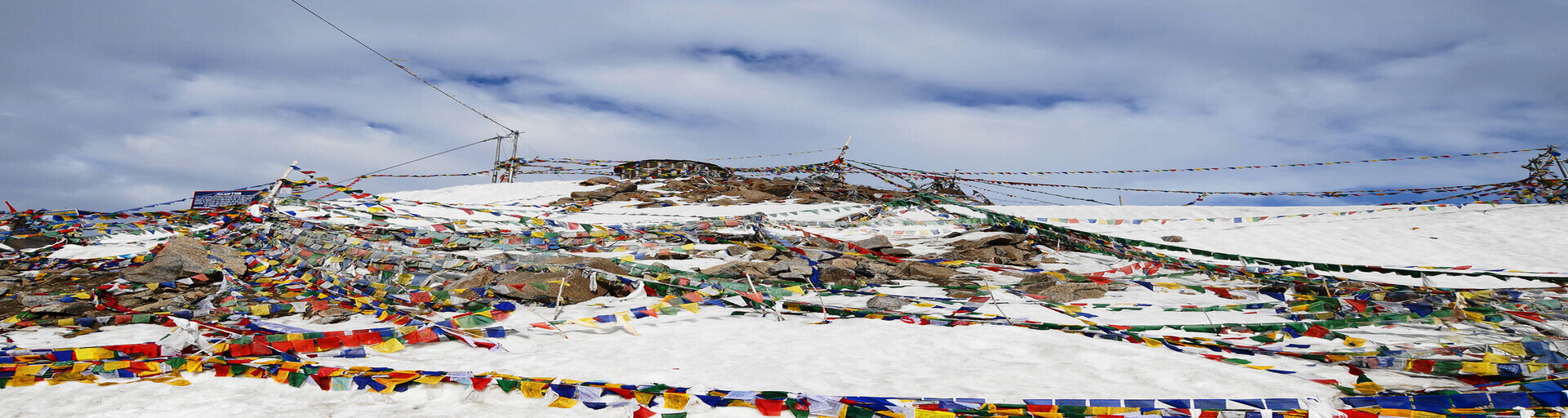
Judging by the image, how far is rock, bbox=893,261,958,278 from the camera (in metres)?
9.00

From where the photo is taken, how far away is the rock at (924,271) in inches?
354

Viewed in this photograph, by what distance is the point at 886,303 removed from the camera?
6.79 metres

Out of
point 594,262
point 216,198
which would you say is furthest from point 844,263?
point 216,198

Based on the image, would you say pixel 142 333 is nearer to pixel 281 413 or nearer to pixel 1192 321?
pixel 281 413

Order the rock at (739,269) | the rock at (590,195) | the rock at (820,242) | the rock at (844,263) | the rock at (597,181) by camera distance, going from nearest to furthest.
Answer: the rock at (739,269)
the rock at (844,263)
the rock at (820,242)
the rock at (590,195)
the rock at (597,181)

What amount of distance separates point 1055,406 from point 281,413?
3.48 meters

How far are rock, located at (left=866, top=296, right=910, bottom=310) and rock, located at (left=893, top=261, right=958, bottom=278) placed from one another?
2.05 metres

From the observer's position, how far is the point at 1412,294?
6.39 m

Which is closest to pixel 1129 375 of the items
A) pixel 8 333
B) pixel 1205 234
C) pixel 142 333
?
pixel 142 333

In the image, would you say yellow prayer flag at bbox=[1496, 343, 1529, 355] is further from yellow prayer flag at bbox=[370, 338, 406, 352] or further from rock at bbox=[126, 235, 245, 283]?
rock at bbox=[126, 235, 245, 283]

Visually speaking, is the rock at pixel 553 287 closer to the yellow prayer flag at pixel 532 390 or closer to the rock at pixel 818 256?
the yellow prayer flag at pixel 532 390

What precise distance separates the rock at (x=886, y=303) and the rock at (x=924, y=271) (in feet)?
6.73

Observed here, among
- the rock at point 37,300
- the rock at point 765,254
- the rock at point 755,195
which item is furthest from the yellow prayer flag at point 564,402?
the rock at point 755,195

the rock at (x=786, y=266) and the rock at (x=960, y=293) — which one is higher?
the rock at (x=786, y=266)
